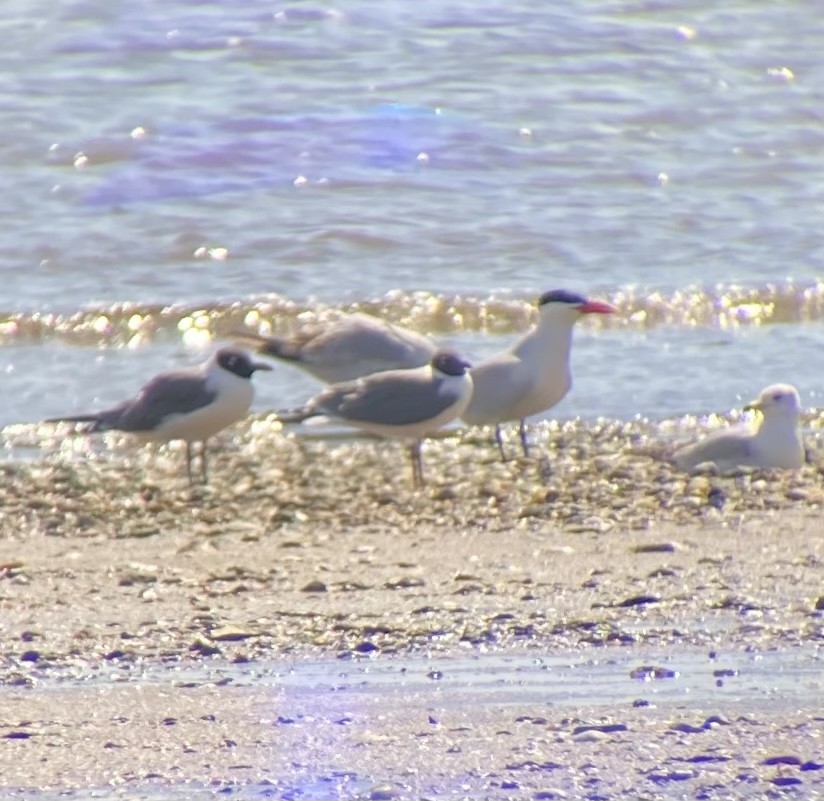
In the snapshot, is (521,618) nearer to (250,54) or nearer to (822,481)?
(822,481)

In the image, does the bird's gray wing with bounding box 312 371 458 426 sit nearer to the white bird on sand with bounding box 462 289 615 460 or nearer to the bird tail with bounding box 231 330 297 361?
the white bird on sand with bounding box 462 289 615 460

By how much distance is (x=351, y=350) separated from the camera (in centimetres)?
993

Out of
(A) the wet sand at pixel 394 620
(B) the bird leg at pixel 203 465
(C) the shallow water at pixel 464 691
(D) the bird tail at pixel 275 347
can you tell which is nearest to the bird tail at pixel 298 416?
(A) the wet sand at pixel 394 620

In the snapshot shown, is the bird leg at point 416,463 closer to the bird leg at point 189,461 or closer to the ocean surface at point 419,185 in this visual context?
the bird leg at point 189,461

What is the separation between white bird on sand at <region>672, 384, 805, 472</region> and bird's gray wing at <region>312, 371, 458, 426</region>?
41.1 inches

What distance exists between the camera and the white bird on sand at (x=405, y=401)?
8.74m

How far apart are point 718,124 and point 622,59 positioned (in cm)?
192

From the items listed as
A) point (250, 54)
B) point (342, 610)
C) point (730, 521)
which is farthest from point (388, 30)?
point (342, 610)

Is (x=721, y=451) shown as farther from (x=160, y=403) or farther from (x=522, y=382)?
(x=160, y=403)

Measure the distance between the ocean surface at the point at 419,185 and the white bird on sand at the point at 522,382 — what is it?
52 centimetres

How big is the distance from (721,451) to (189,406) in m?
2.21

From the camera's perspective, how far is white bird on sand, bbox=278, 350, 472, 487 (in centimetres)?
874

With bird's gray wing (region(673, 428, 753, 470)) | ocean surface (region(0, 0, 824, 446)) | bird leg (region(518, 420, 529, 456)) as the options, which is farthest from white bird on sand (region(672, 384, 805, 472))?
ocean surface (region(0, 0, 824, 446))

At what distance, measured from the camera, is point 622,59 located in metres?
17.9
